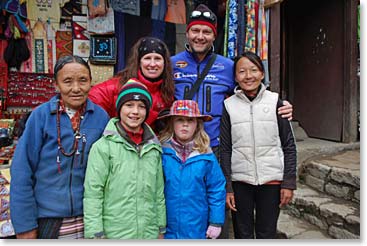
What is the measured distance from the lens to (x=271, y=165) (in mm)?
2096

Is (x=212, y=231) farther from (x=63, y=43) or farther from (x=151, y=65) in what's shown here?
(x=63, y=43)

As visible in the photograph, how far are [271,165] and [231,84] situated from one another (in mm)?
648

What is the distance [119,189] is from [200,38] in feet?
3.94

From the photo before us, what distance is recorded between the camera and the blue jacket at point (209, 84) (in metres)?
2.29

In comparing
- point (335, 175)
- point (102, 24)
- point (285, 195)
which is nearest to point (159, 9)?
point (102, 24)

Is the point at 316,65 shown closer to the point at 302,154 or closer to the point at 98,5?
the point at 302,154

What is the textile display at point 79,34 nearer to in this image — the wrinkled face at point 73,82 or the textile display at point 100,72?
the textile display at point 100,72

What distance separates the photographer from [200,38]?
230cm

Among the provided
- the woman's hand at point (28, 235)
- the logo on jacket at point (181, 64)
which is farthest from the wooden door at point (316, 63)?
the woman's hand at point (28, 235)

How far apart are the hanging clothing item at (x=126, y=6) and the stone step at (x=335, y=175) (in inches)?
113

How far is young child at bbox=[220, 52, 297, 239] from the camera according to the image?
2107mm

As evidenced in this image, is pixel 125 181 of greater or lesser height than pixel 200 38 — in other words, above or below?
below

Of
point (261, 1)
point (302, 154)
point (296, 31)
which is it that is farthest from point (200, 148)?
point (296, 31)

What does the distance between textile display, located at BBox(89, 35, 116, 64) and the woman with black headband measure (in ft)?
6.67
